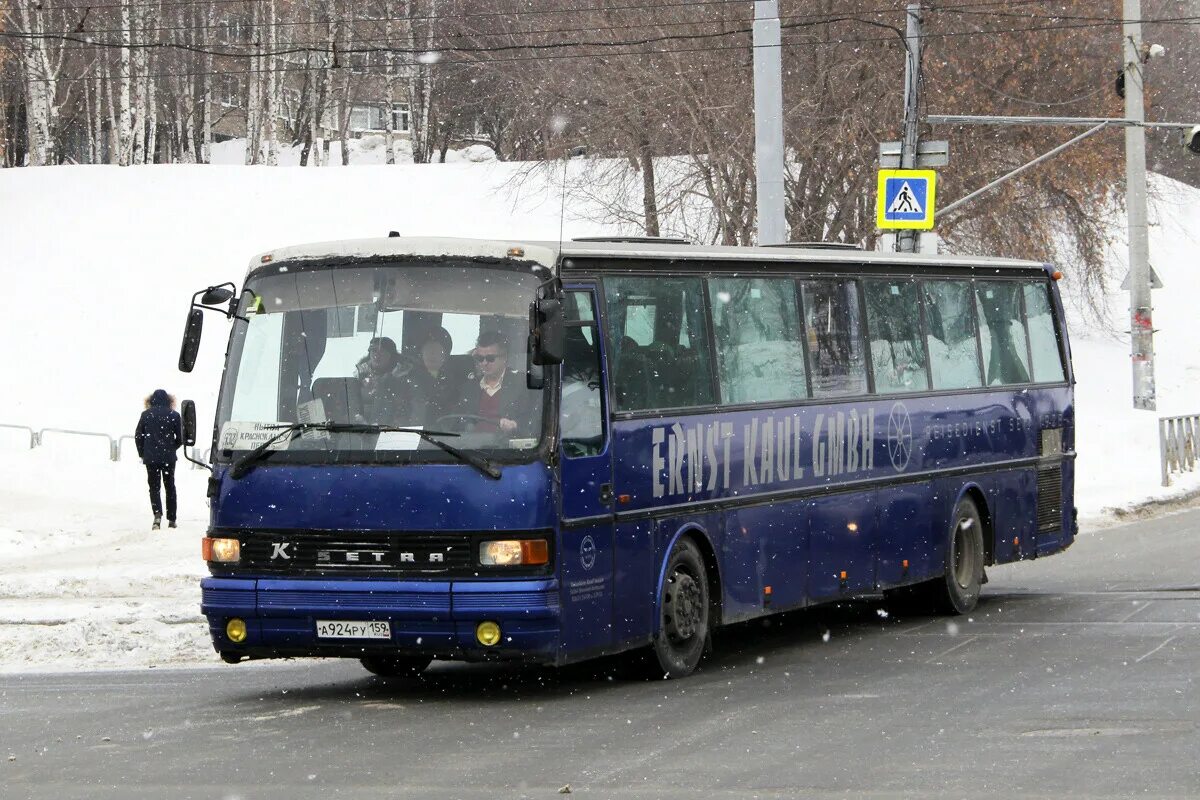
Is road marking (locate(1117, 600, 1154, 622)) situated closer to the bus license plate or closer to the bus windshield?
the bus windshield

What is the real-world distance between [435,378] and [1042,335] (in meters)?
8.68

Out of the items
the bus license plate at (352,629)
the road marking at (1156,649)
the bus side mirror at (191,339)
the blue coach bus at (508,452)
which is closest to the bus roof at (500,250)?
the blue coach bus at (508,452)

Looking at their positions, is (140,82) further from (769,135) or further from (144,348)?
(769,135)

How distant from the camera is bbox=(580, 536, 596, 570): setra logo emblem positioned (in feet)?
37.1

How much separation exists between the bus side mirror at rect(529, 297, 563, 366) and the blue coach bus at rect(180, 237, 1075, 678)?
14 millimetres

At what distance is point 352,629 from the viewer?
11.0m

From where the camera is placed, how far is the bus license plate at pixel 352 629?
10961 millimetres

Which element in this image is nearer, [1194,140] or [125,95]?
[1194,140]

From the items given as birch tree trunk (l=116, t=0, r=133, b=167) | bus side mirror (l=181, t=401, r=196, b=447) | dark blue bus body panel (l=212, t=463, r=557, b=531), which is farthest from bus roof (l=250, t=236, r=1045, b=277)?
birch tree trunk (l=116, t=0, r=133, b=167)

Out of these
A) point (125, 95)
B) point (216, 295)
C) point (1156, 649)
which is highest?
point (125, 95)

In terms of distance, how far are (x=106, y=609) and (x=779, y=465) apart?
6125 millimetres

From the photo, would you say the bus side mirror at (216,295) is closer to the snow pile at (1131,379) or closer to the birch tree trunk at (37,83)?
the snow pile at (1131,379)

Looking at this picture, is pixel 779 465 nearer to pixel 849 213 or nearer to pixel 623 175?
pixel 849 213

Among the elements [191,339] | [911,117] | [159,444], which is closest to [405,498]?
[191,339]
